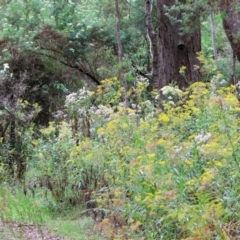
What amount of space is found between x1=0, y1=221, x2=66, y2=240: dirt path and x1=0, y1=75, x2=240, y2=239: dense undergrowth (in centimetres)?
22

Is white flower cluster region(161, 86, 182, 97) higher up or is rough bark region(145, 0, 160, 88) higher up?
rough bark region(145, 0, 160, 88)

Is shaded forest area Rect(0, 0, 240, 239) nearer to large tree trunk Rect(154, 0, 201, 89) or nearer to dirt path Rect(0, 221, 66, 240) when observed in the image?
large tree trunk Rect(154, 0, 201, 89)

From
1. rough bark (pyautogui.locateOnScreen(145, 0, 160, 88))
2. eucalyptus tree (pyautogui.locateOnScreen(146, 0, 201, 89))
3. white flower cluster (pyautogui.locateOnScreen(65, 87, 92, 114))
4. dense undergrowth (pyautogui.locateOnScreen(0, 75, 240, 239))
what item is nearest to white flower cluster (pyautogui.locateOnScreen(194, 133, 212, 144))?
dense undergrowth (pyautogui.locateOnScreen(0, 75, 240, 239))

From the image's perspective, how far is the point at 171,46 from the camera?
1027cm

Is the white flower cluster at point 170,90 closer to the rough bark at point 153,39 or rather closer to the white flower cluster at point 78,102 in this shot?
the white flower cluster at point 78,102

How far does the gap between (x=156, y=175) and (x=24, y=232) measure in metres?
1.66

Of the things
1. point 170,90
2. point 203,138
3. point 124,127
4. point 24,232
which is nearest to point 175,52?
point 170,90

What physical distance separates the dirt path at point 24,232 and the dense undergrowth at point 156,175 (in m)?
0.22

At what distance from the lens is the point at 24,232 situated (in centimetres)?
556

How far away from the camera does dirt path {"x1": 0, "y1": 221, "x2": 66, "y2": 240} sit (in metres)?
5.41

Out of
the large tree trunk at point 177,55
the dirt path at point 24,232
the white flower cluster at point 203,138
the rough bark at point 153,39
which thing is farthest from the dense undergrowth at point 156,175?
the rough bark at point 153,39

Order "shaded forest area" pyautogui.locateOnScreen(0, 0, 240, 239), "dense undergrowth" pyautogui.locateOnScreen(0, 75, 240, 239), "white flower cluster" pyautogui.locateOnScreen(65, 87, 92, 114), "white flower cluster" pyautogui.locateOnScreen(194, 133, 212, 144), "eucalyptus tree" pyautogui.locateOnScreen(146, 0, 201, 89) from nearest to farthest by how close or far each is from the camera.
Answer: "dense undergrowth" pyautogui.locateOnScreen(0, 75, 240, 239) < "shaded forest area" pyautogui.locateOnScreen(0, 0, 240, 239) < "white flower cluster" pyautogui.locateOnScreen(194, 133, 212, 144) < "white flower cluster" pyautogui.locateOnScreen(65, 87, 92, 114) < "eucalyptus tree" pyautogui.locateOnScreen(146, 0, 201, 89)

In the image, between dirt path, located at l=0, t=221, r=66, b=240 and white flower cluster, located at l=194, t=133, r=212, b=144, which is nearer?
white flower cluster, located at l=194, t=133, r=212, b=144

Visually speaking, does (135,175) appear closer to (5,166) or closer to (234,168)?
(234,168)
